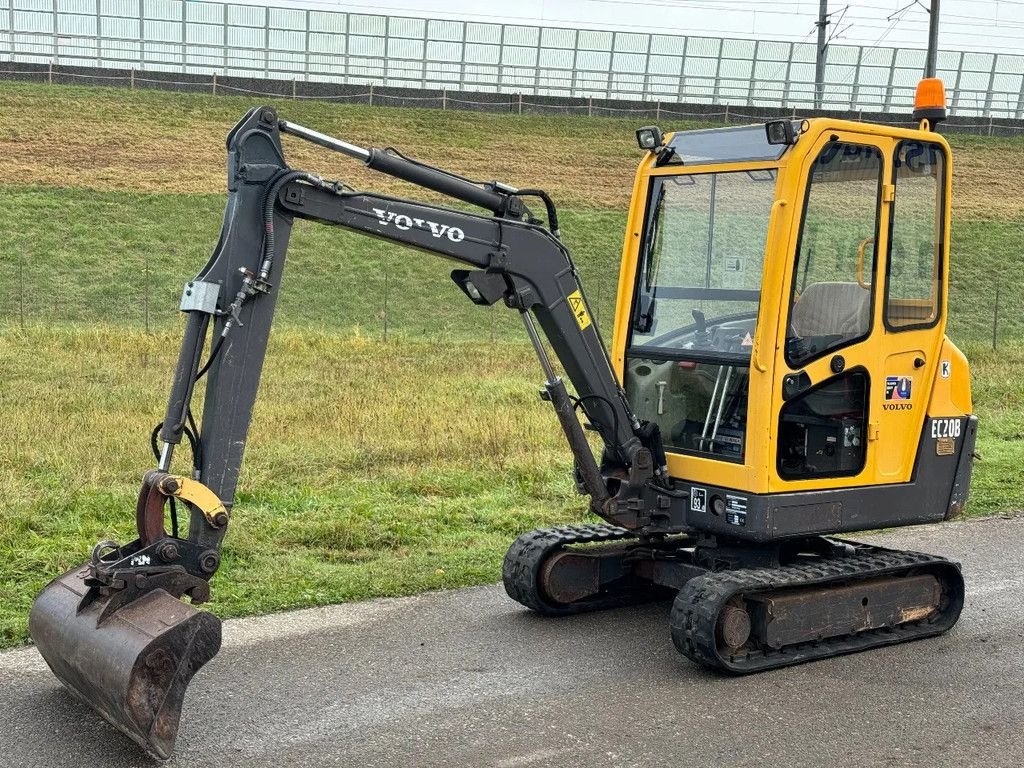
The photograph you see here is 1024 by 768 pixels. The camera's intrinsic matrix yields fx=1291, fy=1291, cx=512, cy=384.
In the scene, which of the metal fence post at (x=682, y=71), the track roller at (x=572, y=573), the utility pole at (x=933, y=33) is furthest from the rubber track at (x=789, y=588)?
the metal fence post at (x=682, y=71)

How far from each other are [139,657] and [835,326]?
4.03m

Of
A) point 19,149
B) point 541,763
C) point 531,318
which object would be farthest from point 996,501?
point 19,149

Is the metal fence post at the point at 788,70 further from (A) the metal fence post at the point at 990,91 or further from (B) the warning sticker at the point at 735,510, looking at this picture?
(B) the warning sticker at the point at 735,510

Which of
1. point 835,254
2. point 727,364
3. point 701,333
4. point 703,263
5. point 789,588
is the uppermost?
point 835,254

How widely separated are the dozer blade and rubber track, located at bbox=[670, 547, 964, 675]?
2431mm

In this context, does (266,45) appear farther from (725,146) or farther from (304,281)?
(725,146)

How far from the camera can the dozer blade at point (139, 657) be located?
5.21 metres

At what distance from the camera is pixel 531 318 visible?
7035mm

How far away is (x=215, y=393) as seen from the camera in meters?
5.84

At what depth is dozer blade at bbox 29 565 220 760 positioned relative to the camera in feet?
17.1

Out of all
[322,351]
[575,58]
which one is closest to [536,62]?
[575,58]

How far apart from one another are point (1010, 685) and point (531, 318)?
309 cm

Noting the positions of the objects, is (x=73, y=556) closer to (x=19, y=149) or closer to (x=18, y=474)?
(x=18, y=474)

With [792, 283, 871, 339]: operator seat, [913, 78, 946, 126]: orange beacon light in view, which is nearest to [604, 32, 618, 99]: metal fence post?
[913, 78, 946, 126]: orange beacon light
